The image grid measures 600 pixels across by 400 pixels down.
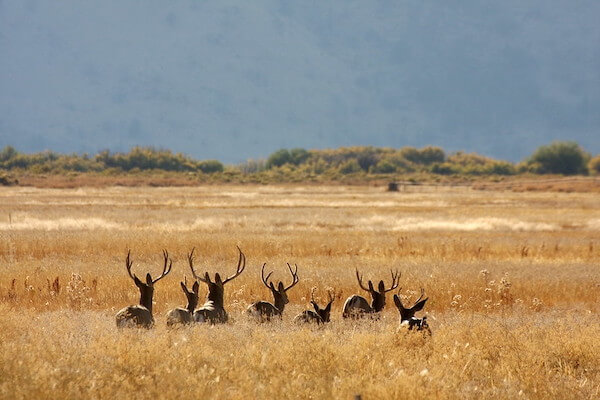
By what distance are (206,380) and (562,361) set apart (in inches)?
191

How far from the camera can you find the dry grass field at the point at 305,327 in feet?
27.6

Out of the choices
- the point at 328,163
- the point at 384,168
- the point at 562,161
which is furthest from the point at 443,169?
the point at 328,163

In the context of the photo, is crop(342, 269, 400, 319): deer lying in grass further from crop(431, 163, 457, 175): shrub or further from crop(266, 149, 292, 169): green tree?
crop(266, 149, 292, 169): green tree

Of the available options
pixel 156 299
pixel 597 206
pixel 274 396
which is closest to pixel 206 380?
pixel 274 396

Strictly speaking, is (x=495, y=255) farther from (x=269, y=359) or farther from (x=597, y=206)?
(x=597, y=206)

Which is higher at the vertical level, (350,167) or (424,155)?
(424,155)

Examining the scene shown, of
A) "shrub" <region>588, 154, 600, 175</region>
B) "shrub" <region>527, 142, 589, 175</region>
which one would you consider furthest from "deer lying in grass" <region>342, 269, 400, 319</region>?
"shrub" <region>588, 154, 600, 175</region>

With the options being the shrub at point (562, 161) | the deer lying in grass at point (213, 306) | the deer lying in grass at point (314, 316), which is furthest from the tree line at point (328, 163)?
the deer lying in grass at point (314, 316)

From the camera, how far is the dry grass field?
842cm

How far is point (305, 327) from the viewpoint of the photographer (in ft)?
35.9

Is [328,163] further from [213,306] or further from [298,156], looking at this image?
[213,306]

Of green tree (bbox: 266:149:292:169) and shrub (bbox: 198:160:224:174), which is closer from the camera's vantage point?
shrub (bbox: 198:160:224:174)

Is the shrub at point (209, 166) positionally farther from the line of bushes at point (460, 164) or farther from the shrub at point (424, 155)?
the shrub at point (424, 155)

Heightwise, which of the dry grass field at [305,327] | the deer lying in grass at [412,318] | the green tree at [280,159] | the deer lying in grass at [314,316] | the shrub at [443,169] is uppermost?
the green tree at [280,159]
